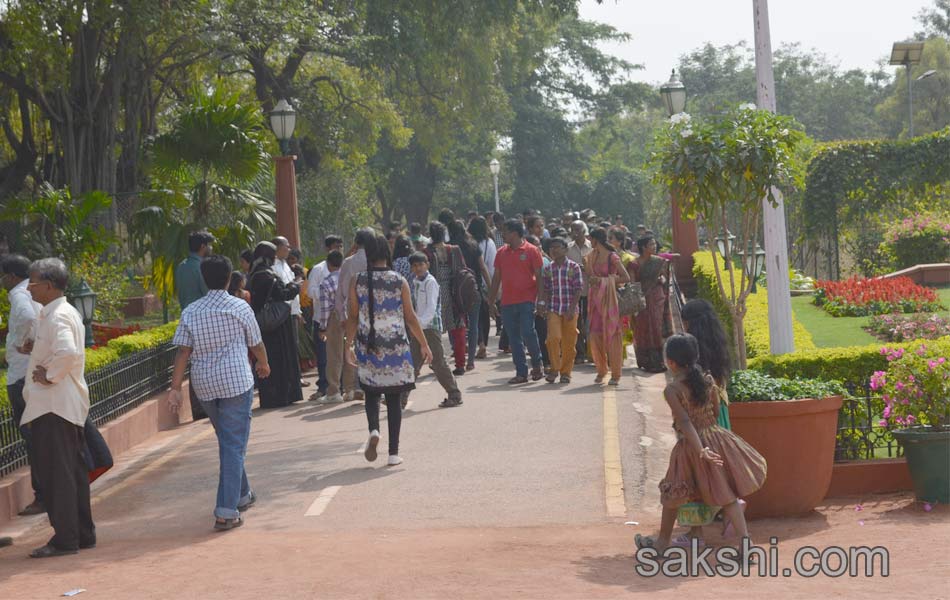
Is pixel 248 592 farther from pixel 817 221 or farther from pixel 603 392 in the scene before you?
pixel 817 221

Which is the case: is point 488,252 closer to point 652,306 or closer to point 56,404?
point 652,306

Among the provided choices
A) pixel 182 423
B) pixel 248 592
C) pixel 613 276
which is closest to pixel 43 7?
pixel 182 423

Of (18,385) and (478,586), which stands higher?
(18,385)

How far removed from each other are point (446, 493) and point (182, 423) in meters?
5.61

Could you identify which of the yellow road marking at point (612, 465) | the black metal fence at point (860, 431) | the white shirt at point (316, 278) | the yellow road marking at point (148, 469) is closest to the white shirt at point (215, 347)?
the yellow road marking at point (148, 469)

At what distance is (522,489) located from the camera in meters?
9.20

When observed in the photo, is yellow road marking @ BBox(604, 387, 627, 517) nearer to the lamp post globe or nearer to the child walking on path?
the child walking on path

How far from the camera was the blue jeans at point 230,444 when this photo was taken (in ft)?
27.9

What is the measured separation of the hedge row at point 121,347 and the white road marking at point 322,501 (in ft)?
12.0

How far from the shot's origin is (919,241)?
2525 cm

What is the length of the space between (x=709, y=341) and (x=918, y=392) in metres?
1.80

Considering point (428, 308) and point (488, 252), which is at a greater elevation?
point (488, 252)

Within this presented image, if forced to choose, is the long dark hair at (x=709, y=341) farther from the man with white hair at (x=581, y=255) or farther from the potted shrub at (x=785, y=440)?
the man with white hair at (x=581, y=255)

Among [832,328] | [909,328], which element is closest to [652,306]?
[909,328]
